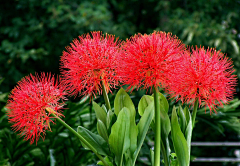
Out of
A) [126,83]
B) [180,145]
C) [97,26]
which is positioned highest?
[97,26]

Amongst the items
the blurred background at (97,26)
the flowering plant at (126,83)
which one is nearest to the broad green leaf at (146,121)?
the flowering plant at (126,83)

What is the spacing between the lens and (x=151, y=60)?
568 mm

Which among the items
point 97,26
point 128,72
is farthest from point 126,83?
point 97,26

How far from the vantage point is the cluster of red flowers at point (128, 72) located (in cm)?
58

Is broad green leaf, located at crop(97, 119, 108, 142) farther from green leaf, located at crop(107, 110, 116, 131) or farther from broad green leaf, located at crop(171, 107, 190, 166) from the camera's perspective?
broad green leaf, located at crop(171, 107, 190, 166)

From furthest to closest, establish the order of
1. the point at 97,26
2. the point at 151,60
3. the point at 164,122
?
the point at 97,26 < the point at 164,122 < the point at 151,60

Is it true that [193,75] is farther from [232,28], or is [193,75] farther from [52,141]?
[232,28]

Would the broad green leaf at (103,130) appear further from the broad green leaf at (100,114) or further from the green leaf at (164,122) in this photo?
the green leaf at (164,122)

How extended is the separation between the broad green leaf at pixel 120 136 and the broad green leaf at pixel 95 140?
0.07 ft

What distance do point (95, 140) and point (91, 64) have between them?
0.16 m

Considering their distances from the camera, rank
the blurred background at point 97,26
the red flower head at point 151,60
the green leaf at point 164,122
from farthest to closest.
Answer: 1. the blurred background at point 97,26
2. the green leaf at point 164,122
3. the red flower head at point 151,60

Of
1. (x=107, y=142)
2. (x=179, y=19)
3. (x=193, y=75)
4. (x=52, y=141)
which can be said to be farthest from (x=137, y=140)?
(x=179, y=19)

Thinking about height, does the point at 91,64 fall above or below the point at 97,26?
below

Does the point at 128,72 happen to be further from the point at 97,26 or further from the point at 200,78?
the point at 97,26
